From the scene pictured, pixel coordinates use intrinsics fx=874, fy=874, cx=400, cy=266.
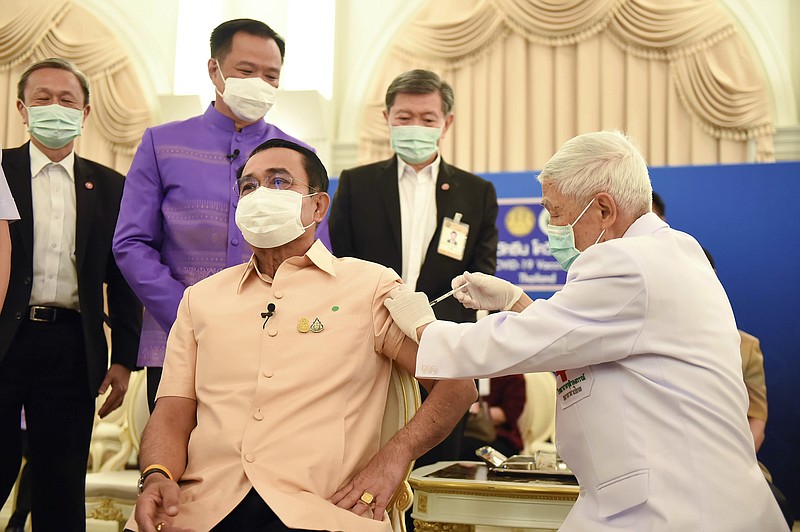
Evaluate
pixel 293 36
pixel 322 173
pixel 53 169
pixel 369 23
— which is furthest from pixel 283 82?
pixel 322 173

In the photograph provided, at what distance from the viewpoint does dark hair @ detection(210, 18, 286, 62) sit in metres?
2.74

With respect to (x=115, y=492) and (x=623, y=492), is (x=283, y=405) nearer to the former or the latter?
(x=623, y=492)

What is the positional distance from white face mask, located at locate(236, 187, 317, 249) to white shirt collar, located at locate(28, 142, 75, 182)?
102 centimetres

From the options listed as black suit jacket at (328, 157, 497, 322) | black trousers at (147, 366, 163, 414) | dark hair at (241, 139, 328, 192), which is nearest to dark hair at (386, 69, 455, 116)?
black suit jacket at (328, 157, 497, 322)

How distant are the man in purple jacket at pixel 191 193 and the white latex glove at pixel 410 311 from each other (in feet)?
2.62

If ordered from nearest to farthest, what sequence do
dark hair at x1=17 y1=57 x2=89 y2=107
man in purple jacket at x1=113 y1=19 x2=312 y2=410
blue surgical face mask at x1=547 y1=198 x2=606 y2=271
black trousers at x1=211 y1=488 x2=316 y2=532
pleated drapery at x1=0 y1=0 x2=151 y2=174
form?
black trousers at x1=211 y1=488 x2=316 y2=532
blue surgical face mask at x1=547 y1=198 x2=606 y2=271
man in purple jacket at x1=113 y1=19 x2=312 y2=410
dark hair at x1=17 y1=57 x2=89 y2=107
pleated drapery at x1=0 y1=0 x2=151 y2=174

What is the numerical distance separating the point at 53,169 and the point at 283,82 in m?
3.73

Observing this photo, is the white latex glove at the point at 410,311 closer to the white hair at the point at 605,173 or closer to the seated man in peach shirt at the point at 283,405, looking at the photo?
the seated man in peach shirt at the point at 283,405

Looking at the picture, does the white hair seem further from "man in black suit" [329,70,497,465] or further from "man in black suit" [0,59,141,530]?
"man in black suit" [0,59,141,530]

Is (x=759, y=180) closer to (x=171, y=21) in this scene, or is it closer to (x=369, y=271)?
(x=369, y=271)

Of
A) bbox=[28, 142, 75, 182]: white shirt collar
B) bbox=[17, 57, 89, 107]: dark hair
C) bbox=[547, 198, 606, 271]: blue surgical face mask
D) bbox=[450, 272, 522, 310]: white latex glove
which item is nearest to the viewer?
bbox=[547, 198, 606, 271]: blue surgical face mask

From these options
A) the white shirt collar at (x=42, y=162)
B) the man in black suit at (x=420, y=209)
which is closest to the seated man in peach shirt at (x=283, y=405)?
the man in black suit at (x=420, y=209)

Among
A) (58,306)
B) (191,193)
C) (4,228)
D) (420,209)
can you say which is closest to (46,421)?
(58,306)

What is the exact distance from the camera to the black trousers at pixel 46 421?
260 centimetres
